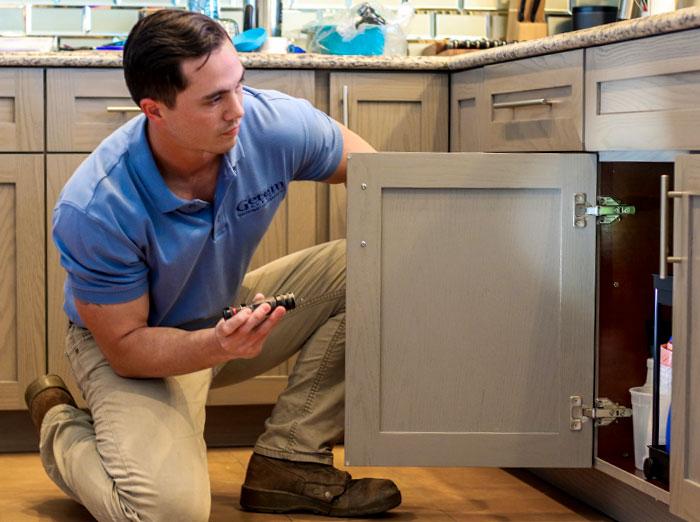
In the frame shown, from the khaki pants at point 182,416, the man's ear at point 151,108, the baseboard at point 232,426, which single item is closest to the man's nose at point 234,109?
the man's ear at point 151,108

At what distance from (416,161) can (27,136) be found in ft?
3.48

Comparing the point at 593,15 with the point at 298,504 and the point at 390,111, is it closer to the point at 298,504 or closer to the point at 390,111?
the point at 390,111

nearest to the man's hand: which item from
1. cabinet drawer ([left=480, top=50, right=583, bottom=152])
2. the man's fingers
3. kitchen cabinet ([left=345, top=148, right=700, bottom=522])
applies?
the man's fingers

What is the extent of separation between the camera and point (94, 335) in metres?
2.10

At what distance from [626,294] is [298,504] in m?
0.72

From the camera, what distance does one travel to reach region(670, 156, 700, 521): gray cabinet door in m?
1.87

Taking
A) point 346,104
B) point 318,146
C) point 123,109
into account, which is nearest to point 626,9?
point 346,104

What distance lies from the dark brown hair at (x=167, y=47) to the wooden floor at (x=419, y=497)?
0.82 metres

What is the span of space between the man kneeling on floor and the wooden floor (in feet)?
0.32

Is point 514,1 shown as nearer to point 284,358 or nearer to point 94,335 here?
point 284,358

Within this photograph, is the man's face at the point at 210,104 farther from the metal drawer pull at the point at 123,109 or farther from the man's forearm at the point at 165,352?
the metal drawer pull at the point at 123,109

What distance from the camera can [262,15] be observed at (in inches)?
130

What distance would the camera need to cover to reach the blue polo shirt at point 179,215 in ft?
6.45

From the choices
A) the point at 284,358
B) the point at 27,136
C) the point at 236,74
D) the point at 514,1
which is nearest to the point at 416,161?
the point at 236,74
